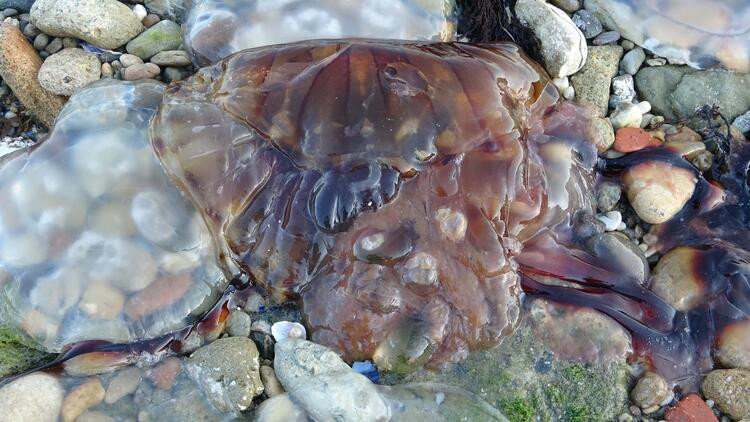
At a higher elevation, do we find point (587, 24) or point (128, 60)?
point (587, 24)

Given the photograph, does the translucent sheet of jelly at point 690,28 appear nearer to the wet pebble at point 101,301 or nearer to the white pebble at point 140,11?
the white pebble at point 140,11

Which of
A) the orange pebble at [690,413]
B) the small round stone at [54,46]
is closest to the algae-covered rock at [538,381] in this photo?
the orange pebble at [690,413]

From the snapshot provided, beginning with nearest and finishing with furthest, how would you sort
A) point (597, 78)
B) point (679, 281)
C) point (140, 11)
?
point (679, 281) → point (597, 78) → point (140, 11)

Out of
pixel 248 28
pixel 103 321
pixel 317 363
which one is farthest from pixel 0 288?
pixel 248 28

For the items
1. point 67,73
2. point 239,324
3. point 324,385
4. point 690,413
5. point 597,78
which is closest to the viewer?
point 324,385

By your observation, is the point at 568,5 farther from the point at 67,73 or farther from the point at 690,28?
the point at 67,73

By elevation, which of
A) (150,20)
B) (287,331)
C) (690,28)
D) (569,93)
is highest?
(690,28)

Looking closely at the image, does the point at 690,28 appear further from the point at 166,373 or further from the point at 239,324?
the point at 166,373

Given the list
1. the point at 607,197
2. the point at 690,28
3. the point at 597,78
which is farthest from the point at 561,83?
the point at 690,28

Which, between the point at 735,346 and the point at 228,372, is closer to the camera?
the point at 228,372

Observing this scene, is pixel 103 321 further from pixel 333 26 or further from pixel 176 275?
pixel 333 26
